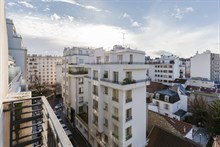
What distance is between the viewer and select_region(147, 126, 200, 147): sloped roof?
886 cm

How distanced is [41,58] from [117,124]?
37196mm

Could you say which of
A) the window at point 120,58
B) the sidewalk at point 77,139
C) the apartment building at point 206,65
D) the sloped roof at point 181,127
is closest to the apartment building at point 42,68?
the sidewalk at point 77,139

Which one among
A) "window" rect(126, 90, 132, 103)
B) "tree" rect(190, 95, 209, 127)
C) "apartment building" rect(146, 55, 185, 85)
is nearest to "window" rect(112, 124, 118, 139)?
"window" rect(126, 90, 132, 103)

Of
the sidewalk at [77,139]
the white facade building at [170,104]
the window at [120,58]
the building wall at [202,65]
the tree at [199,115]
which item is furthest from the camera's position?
the building wall at [202,65]

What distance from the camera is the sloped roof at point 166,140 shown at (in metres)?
8.86

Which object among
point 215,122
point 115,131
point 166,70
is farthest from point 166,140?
point 166,70

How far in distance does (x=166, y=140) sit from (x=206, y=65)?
31124mm

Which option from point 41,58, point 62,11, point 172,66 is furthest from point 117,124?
point 41,58

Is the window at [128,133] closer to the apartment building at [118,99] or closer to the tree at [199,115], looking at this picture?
the apartment building at [118,99]

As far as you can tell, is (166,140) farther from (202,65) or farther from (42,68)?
(42,68)

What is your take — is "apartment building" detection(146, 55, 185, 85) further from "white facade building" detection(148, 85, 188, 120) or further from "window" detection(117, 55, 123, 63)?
"window" detection(117, 55, 123, 63)

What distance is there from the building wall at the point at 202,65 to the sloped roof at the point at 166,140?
29.9 m

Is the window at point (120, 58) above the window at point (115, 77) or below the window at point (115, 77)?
above

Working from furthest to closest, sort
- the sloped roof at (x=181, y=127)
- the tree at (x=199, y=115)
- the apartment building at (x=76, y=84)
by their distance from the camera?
the apartment building at (x=76, y=84), the tree at (x=199, y=115), the sloped roof at (x=181, y=127)
